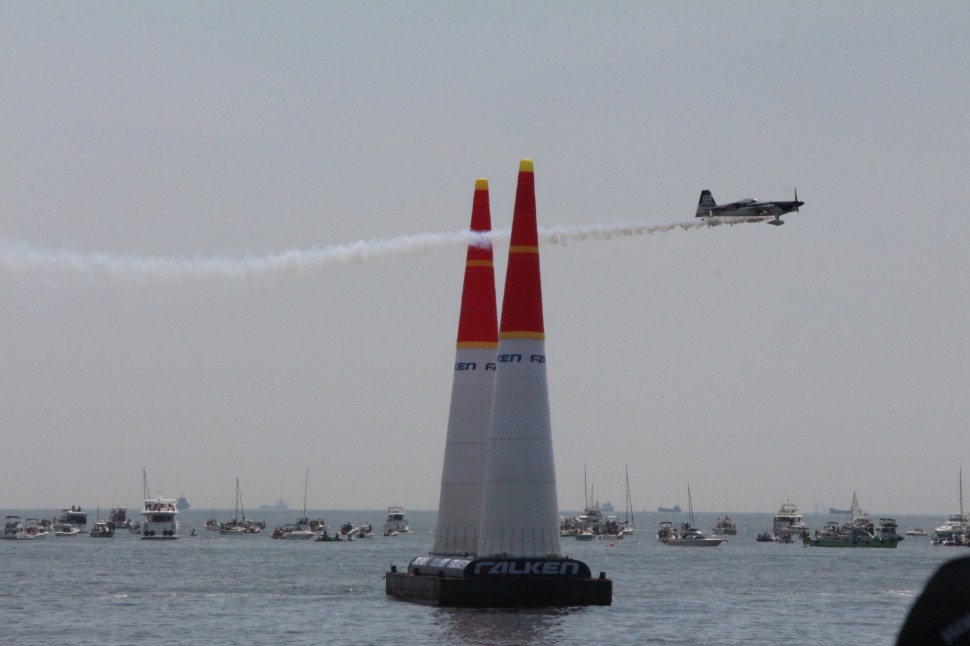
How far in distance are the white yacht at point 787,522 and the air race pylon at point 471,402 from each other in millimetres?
136337

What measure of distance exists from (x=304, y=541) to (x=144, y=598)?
10152 cm

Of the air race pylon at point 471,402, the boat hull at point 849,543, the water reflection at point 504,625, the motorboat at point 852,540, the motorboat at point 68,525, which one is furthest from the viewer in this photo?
the motorboat at point 68,525

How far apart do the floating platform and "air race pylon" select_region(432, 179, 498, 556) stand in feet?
5.33

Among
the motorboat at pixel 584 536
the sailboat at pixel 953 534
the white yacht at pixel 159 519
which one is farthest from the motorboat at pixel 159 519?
the sailboat at pixel 953 534

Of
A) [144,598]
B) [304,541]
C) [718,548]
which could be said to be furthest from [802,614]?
[304,541]

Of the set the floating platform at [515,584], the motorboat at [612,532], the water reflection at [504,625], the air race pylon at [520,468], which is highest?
the air race pylon at [520,468]

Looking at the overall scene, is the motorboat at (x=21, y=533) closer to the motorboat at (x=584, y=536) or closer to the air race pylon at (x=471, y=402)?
the motorboat at (x=584, y=536)

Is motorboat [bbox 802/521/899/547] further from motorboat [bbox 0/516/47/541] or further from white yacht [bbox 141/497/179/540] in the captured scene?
motorboat [bbox 0/516/47/541]

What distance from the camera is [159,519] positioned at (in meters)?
170

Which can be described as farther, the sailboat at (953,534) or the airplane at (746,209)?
the sailboat at (953,534)

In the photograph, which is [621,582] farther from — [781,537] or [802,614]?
[781,537]

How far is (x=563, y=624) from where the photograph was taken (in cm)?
5109

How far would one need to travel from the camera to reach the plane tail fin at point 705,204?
212 feet

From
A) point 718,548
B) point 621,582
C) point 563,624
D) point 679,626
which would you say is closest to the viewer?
point 563,624
